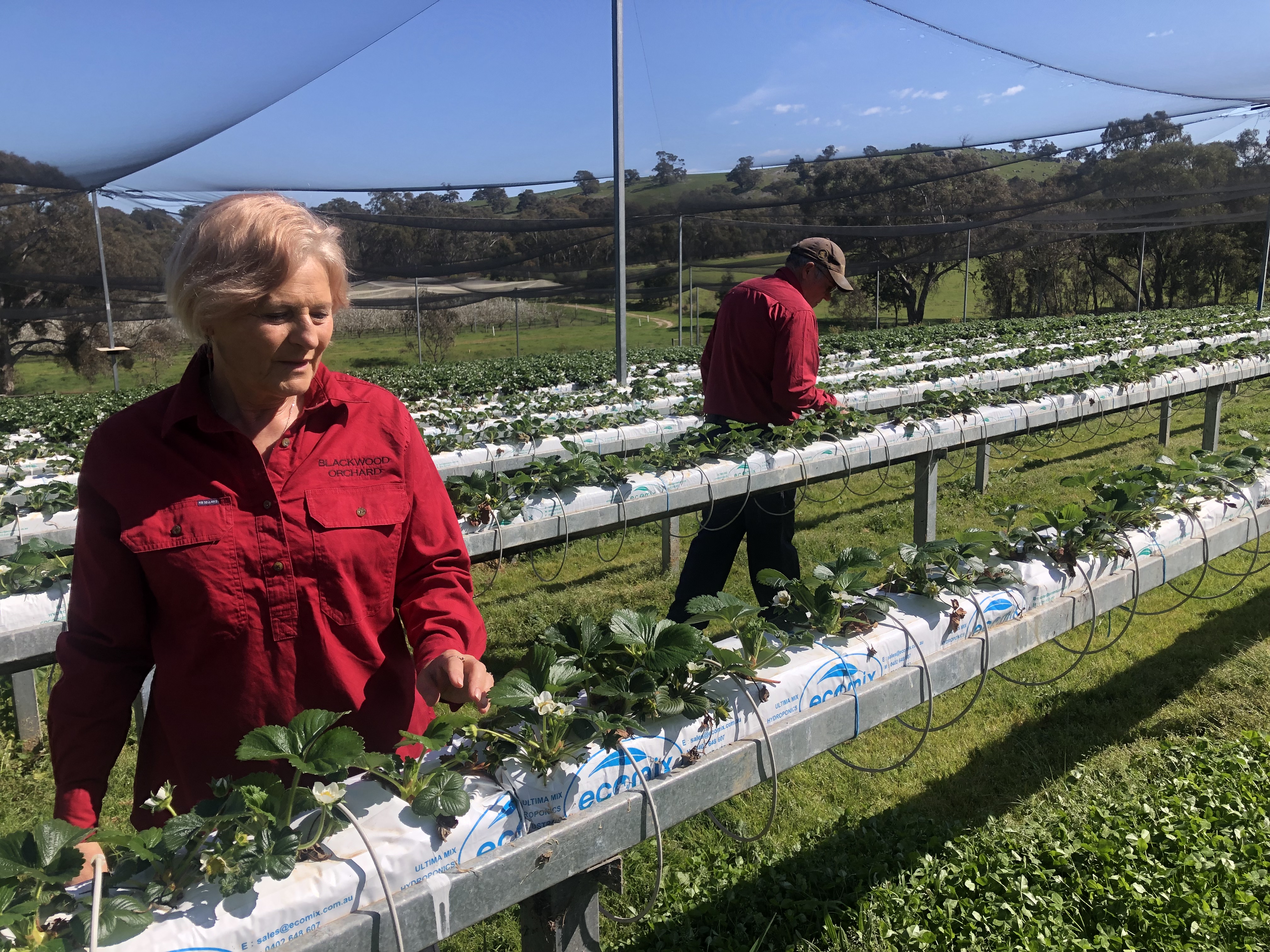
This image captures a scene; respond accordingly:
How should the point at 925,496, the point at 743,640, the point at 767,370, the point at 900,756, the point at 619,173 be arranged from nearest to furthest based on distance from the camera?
the point at 743,640, the point at 900,756, the point at 767,370, the point at 925,496, the point at 619,173

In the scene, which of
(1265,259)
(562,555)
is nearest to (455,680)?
(562,555)

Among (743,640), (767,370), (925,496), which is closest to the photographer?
(743,640)

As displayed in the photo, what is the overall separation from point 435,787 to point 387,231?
13.7 meters

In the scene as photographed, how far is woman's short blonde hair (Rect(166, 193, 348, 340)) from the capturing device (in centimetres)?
142

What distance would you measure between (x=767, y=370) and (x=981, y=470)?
3.76 metres

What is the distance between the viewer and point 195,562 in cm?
149

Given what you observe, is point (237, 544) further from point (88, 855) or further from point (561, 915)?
point (561, 915)

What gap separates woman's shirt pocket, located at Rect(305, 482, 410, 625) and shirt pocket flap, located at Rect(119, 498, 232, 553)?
140 millimetres

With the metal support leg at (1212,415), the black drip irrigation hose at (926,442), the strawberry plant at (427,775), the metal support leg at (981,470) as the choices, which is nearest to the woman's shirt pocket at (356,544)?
the strawberry plant at (427,775)

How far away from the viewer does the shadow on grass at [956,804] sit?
2568mm

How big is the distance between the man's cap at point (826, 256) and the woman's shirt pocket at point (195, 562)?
3.12 m

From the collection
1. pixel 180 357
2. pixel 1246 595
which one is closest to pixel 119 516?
pixel 1246 595

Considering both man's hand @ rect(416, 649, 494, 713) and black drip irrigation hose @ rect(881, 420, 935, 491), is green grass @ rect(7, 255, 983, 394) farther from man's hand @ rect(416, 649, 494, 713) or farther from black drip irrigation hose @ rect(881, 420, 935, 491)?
man's hand @ rect(416, 649, 494, 713)

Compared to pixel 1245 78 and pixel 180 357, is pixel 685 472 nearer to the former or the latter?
pixel 1245 78
